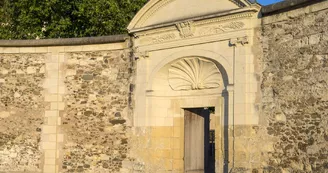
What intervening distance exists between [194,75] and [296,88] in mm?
2562

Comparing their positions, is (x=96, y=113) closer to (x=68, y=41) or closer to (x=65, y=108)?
(x=65, y=108)

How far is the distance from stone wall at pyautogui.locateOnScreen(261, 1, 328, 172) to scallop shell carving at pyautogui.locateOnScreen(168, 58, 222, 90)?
130cm

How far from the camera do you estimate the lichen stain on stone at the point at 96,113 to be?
34.9ft

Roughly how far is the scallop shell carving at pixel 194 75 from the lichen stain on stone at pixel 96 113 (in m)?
1.19

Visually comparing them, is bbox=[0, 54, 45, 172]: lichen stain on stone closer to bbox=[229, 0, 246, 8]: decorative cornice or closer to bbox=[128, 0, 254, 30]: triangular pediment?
bbox=[128, 0, 254, 30]: triangular pediment

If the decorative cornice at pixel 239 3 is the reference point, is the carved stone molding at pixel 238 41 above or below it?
below

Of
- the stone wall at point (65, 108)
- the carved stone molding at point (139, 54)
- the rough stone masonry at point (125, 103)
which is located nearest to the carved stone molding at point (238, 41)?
the rough stone masonry at point (125, 103)

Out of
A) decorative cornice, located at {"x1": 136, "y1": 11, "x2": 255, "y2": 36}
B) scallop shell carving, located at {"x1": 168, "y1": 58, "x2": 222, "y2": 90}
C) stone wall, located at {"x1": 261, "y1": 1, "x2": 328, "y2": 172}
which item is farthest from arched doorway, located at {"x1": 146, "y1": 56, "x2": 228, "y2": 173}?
stone wall, located at {"x1": 261, "y1": 1, "x2": 328, "y2": 172}

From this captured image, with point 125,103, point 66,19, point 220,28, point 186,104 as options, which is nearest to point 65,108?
point 125,103

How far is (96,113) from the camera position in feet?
35.5

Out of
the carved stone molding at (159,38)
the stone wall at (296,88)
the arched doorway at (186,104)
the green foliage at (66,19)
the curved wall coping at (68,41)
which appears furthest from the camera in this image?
the green foliage at (66,19)

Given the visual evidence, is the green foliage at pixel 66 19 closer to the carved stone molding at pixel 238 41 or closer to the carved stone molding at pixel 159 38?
the carved stone molding at pixel 159 38

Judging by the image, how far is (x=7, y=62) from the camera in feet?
37.0

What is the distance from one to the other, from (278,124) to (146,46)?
367cm
